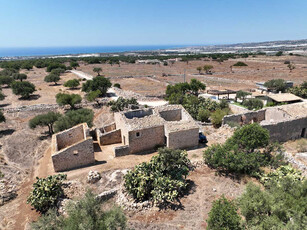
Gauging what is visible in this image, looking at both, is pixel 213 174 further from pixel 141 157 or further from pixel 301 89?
pixel 301 89

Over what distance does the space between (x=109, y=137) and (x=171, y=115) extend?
7.80m

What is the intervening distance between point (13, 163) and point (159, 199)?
1530 centimetres

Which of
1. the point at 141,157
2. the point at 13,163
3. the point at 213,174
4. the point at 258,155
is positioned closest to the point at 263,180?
the point at 258,155

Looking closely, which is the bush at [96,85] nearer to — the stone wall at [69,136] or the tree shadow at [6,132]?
the tree shadow at [6,132]

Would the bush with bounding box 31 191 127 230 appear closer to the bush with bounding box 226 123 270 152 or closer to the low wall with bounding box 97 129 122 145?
the bush with bounding box 226 123 270 152

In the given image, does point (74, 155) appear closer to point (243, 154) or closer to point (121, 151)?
point (121, 151)

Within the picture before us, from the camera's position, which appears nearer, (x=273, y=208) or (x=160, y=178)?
(x=273, y=208)

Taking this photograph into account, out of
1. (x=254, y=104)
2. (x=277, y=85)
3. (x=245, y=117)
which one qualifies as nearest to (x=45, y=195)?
(x=245, y=117)

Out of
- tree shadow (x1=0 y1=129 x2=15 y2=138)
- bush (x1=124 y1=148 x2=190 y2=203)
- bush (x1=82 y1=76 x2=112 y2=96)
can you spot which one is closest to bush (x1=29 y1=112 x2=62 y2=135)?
tree shadow (x1=0 y1=129 x2=15 y2=138)

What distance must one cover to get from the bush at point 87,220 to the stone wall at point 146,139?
966 cm

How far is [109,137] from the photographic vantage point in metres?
22.0

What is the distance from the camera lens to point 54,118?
25484 mm

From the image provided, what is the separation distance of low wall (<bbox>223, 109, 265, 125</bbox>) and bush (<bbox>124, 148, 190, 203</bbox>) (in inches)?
442

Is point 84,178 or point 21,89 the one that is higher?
point 21,89
